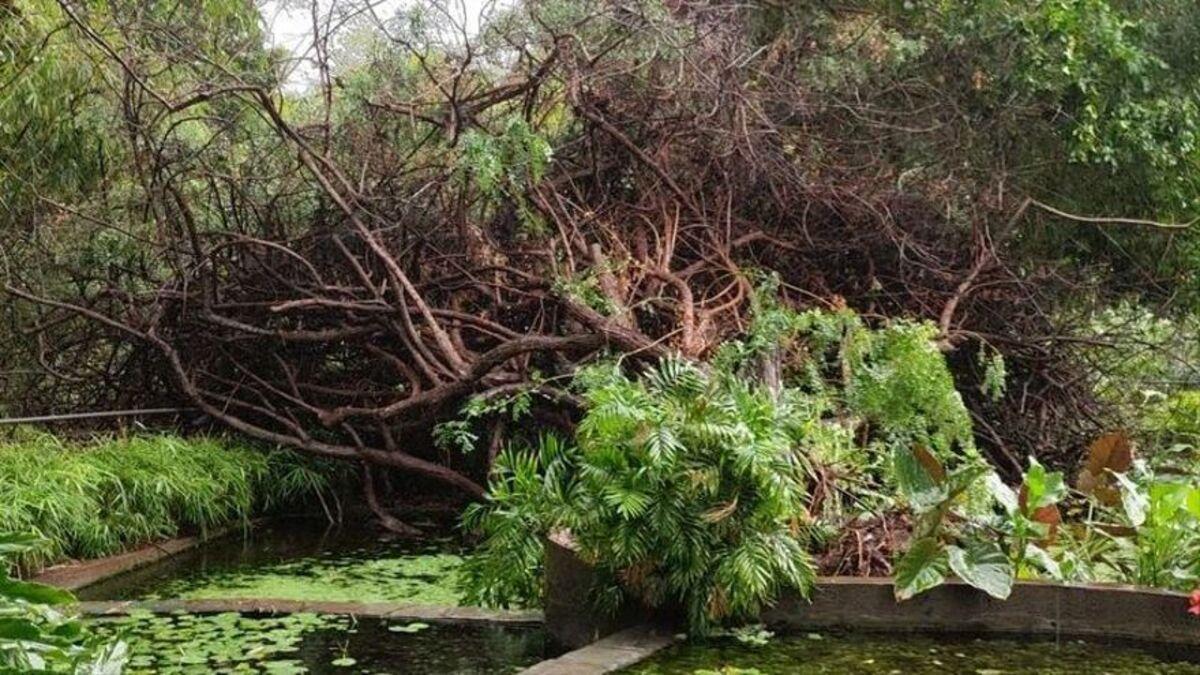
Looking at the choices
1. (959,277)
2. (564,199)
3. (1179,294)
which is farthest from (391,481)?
(1179,294)

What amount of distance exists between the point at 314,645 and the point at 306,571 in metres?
2.27

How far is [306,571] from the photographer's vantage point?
26.1 ft

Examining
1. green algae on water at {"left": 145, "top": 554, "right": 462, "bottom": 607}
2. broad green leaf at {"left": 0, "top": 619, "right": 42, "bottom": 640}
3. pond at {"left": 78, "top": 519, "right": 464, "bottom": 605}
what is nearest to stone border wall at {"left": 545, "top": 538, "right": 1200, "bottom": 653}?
green algae on water at {"left": 145, "top": 554, "right": 462, "bottom": 607}

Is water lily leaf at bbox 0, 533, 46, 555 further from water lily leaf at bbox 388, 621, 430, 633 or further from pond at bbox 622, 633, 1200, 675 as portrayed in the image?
water lily leaf at bbox 388, 621, 430, 633

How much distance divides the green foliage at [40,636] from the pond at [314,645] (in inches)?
80.8

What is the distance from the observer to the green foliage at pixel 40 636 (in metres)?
2.91

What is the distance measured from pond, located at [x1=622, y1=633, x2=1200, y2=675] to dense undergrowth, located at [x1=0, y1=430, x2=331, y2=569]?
3.68 m

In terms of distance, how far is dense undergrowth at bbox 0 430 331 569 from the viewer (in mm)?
7570

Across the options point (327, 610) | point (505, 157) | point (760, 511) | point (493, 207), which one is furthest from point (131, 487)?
point (760, 511)

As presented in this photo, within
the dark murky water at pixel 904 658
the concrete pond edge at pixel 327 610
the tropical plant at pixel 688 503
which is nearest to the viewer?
the dark murky water at pixel 904 658

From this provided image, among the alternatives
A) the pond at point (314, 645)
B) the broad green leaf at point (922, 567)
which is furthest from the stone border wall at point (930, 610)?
the pond at point (314, 645)

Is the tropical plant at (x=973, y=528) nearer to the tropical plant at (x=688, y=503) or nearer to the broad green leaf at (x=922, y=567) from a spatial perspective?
the broad green leaf at (x=922, y=567)

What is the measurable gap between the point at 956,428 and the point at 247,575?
459cm

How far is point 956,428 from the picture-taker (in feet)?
25.0
